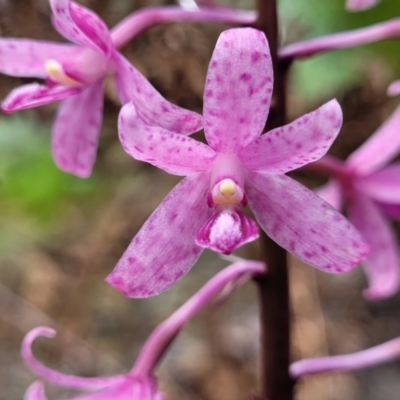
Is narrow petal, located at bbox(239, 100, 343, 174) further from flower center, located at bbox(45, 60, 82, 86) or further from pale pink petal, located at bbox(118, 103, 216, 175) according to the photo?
flower center, located at bbox(45, 60, 82, 86)

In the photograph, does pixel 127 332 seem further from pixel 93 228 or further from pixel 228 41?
pixel 228 41

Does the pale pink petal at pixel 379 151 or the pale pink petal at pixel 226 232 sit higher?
the pale pink petal at pixel 226 232

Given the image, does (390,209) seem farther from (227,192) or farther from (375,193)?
(227,192)

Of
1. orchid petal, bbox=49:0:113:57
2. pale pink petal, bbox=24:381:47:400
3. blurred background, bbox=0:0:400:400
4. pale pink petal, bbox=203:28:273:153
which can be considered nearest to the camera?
pale pink petal, bbox=203:28:273:153

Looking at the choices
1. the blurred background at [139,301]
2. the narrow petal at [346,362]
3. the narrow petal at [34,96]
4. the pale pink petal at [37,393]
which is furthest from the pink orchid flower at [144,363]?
the blurred background at [139,301]

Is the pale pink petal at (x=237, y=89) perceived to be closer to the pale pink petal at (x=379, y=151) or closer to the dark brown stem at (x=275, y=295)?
the dark brown stem at (x=275, y=295)

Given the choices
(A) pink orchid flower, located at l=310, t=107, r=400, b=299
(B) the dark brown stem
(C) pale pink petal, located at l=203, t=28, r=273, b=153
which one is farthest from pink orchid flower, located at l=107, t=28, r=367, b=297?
(A) pink orchid flower, located at l=310, t=107, r=400, b=299
